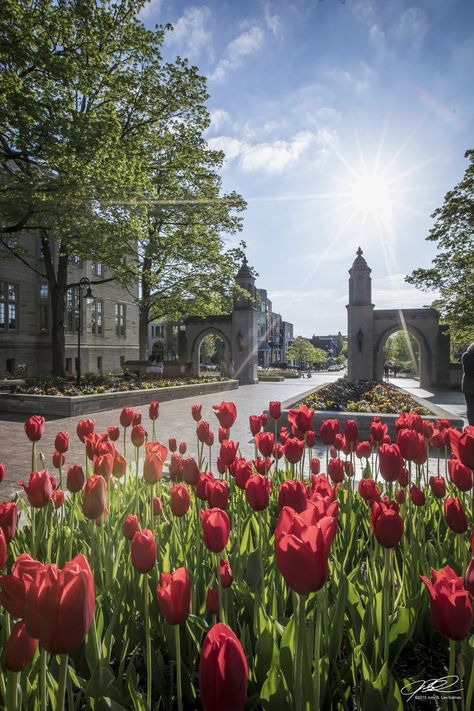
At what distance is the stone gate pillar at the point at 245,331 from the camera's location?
3070cm

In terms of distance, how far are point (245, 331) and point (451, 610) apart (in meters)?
30.1

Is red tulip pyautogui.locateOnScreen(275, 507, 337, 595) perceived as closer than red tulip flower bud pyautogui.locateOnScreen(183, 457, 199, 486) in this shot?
Yes

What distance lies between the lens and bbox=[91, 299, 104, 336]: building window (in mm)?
41281

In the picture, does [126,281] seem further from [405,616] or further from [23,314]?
[405,616]

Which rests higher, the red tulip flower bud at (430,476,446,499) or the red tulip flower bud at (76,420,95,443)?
the red tulip flower bud at (76,420,95,443)

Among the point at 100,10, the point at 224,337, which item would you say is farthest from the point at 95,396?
the point at 224,337

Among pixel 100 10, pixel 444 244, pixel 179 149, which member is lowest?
pixel 444 244

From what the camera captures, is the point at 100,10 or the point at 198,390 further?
the point at 198,390

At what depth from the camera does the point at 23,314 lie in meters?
34.4

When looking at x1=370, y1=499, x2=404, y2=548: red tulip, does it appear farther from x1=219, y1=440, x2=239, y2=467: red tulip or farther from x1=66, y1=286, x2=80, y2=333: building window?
x1=66, y1=286, x2=80, y2=333: building window

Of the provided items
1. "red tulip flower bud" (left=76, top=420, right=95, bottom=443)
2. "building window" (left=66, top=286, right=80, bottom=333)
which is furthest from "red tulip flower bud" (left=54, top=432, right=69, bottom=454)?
"building window" (left=66, top=286, right=80, bottom=333)

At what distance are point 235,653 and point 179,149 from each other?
84.1 ft

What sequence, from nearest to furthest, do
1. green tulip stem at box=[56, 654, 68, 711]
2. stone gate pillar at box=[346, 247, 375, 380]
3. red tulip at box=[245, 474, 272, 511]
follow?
green tulip stem at box=[56, 654, 68, 711], red tulip at box=[245, 474, 272, 511], stone gate pillar at box=[346, 247, 375, 380]

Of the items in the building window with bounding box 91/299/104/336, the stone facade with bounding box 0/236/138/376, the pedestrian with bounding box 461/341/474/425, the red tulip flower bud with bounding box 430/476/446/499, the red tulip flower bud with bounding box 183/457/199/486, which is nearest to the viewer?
the red tulip flower bud with bounding box 183/457/199/486
